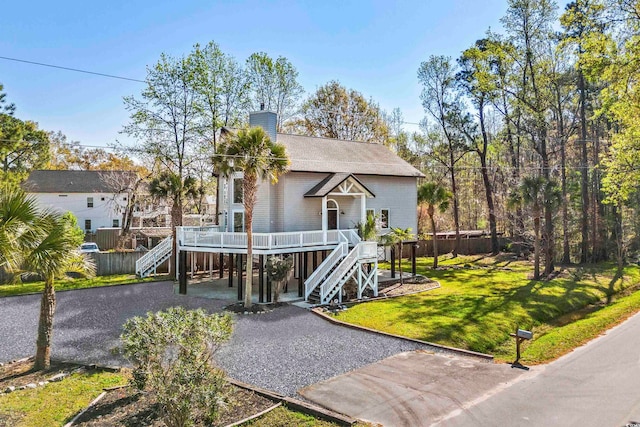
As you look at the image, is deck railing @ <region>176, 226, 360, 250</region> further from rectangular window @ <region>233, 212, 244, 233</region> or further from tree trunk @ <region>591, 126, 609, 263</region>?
tree trunk @ <region>591, 126, 609, 263</region>

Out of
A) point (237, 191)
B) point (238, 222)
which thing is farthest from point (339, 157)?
point (238, 222)

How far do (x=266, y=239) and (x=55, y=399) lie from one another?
9.22 m

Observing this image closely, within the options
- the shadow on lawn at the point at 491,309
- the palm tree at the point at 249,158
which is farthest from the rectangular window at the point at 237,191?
the shadow on lawn at the point at 491,309

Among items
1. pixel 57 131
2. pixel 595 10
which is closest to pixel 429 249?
pixel 595 10

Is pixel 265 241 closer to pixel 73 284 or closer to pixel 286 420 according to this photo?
pixel 286 420

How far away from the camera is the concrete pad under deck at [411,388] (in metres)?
6.95

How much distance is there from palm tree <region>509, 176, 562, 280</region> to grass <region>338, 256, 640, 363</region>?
2.38 meters

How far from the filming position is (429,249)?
3322cm

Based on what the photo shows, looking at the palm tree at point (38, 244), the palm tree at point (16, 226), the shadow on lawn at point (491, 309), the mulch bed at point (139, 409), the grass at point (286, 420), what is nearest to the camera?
the grass at point (286, 420)

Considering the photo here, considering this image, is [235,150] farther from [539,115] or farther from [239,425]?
[539,115]

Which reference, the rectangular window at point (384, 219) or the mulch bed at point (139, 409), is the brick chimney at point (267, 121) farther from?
the mulch bed at point (139, 409)

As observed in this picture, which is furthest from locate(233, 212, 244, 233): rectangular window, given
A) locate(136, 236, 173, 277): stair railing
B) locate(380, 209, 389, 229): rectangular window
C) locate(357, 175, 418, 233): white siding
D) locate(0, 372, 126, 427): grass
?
locate(0, 372, 126, 427): grass

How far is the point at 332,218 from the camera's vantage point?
795 inches

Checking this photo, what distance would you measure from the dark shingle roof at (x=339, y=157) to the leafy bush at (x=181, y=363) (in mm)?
12245
